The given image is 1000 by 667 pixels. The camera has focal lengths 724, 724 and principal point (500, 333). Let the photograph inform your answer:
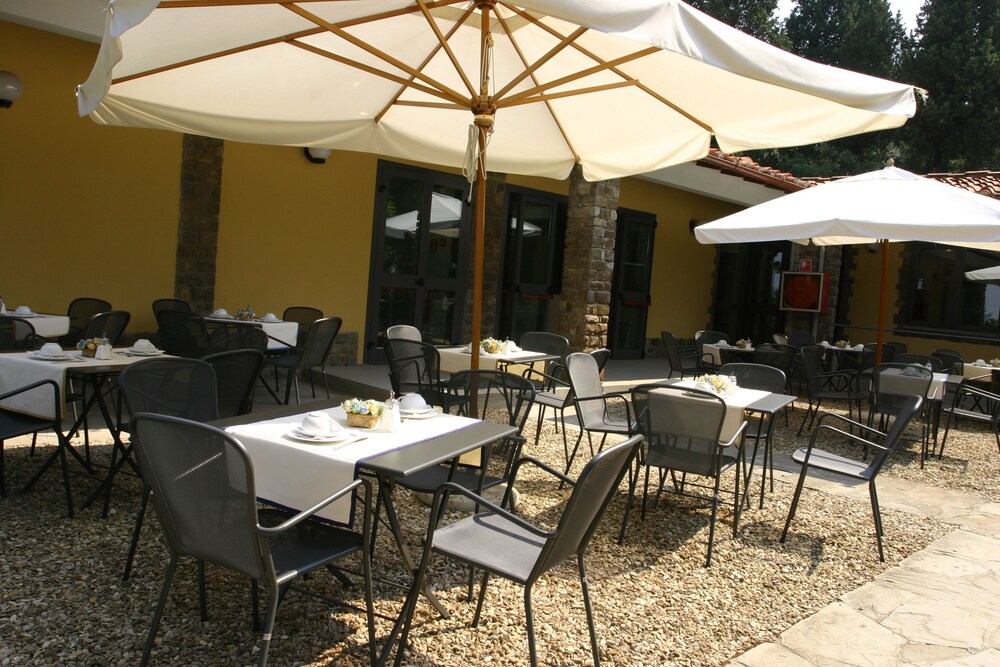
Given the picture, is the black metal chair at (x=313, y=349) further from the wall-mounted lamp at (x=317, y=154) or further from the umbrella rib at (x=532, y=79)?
the wall-mounted lamp at (x=317, y=154)

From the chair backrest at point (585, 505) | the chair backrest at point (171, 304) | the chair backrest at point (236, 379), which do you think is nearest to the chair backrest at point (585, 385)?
the chair backrest at point (236, 379)

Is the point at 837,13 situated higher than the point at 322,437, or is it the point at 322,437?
the point at 837,13

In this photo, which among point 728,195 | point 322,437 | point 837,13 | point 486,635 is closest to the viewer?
point 322,437

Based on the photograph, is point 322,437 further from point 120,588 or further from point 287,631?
point 120,588

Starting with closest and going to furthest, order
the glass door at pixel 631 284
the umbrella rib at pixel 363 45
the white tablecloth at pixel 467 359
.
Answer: the umbrella rib at pixel 363 45, the white tablecloth at pixel 467 359, the glass door at pixel 631 284

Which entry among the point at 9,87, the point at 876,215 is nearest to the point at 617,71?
the point at 876,215

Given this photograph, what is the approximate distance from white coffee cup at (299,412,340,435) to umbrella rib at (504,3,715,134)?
2.17 m

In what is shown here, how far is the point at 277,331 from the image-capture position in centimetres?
638

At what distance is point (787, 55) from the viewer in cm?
284

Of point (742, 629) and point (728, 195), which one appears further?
point (728, 195)

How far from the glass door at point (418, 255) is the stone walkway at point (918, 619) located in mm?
5896

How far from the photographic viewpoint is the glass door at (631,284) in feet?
36.9

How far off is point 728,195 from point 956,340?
15.2 ft

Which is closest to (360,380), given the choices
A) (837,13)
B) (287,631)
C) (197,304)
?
(197,304)
